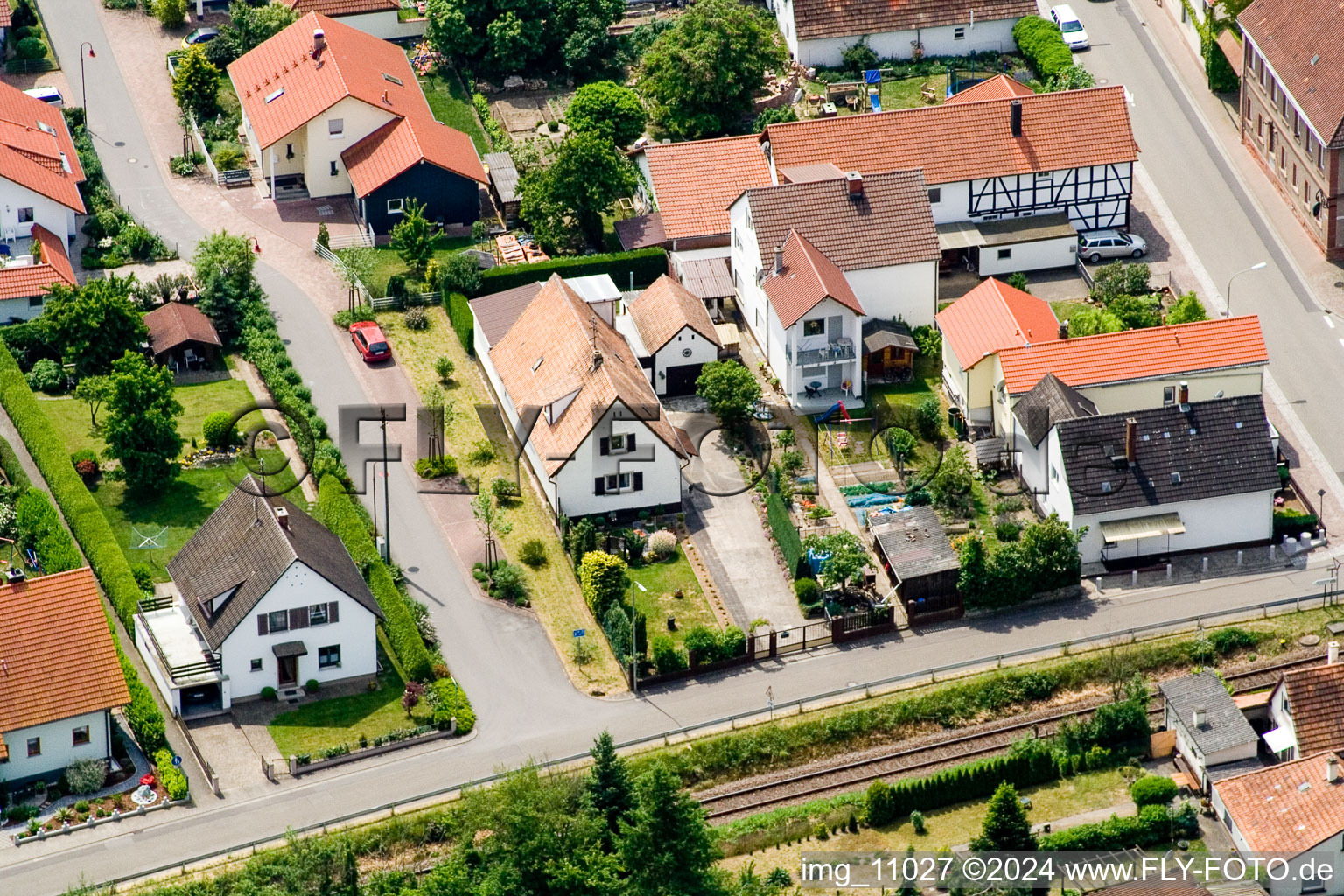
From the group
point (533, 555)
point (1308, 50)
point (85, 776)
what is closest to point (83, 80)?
point (533, 555)

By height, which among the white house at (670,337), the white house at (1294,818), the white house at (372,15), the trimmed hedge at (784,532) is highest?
the white house at (372,15)

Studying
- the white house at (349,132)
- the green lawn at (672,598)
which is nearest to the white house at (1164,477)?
the green lawn at (672,598)

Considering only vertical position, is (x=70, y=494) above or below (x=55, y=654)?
above

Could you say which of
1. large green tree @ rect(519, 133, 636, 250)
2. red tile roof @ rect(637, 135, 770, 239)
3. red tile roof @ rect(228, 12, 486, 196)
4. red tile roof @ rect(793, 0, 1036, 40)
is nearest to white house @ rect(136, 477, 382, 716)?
large green tree @ rect(519, 133, 636, 250)

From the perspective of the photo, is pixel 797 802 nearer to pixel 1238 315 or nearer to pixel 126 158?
pixel 1238 315

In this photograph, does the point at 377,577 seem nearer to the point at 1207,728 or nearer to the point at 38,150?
the point at 1207,728

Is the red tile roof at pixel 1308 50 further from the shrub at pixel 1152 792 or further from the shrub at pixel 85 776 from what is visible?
the shrub at pixel 85 776
